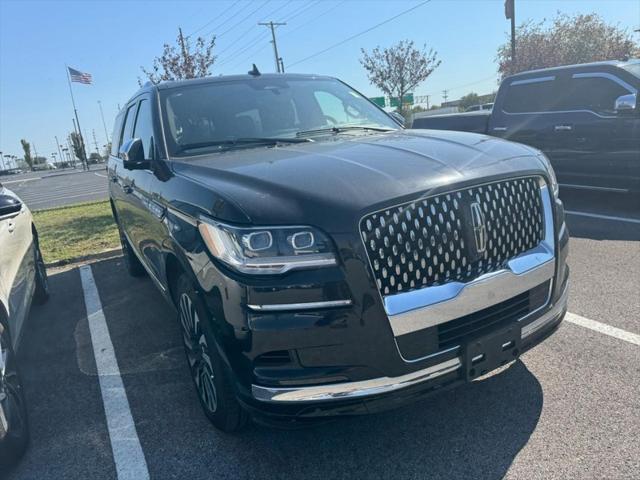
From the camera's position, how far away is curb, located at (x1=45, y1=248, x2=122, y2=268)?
7.17 meters

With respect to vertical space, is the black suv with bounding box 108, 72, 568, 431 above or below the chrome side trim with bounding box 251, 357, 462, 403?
above

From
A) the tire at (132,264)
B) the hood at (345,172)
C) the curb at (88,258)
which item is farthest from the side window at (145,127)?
the curb at (88,258)

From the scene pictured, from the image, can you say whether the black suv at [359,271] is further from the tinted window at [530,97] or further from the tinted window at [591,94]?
the tinted window at [530,97]

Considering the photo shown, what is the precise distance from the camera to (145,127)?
12.7ft

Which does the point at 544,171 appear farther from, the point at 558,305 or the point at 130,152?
the point at 130,152

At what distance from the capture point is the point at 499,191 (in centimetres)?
247

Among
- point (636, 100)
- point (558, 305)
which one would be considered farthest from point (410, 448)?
point (636, 100)

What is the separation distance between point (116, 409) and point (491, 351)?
232 centimetres

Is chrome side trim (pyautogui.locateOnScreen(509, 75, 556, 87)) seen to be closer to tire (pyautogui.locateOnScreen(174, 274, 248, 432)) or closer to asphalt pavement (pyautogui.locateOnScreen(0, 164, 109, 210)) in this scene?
tire (pyautogui.locateOnScreen(174, 274, 248, 432))

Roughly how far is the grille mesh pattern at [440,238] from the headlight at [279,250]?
0.62 ft

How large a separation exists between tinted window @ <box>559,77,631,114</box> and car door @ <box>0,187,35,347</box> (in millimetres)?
7305

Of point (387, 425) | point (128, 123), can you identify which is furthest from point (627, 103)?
point (128, 123)

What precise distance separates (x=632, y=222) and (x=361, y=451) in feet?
18.5

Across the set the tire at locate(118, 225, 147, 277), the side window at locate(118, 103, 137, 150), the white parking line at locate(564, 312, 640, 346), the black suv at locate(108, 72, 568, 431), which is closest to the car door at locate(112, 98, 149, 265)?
the side window at locate(118, 103, 137, 150)
